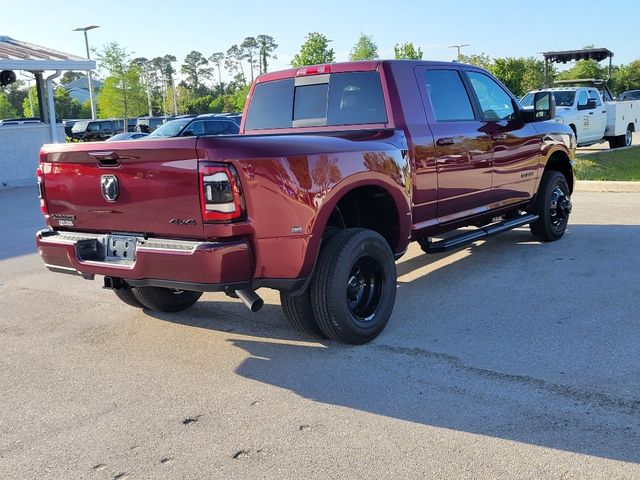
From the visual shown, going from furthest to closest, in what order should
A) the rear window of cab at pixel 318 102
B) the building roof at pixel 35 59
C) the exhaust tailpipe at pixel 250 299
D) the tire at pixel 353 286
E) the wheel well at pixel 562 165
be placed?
1. the building roof at pixel 35 59
2. the wheel well at pixel 562 165
3. the rear window of cab at pixel 318 102
4. the tire at pixel 353 286
5. the exhaust tailpipe at pixel 250 299

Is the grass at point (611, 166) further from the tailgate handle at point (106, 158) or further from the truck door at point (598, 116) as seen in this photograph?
the tailgate handle at point (106, 158)

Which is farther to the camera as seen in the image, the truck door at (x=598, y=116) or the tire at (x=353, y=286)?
the truck door at (x=598, y=116)

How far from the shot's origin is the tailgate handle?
4113 millimetres

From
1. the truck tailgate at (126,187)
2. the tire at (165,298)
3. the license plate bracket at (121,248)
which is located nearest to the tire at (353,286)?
the truck tailgate at (126,187)

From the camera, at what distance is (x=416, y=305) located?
5566 millimetres

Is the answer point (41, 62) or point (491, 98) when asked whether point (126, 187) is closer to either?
point (491, 98)

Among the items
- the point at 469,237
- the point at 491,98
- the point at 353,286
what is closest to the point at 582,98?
the point at 491,98

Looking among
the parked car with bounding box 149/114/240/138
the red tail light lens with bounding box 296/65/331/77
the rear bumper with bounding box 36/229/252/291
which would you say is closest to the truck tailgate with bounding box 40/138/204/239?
the rear bumper with bounding box 36/229/252/291

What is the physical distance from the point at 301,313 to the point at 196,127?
16.2 m

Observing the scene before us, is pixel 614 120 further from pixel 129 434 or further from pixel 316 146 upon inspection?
pixel 129 434

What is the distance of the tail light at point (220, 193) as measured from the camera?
3756 millimetres

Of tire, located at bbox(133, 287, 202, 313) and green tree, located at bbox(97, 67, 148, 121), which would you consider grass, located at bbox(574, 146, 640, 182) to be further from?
green tree, located at bbox(97, 67, 148, 121)

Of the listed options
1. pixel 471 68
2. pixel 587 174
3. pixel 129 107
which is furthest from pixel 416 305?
pixel 129 107

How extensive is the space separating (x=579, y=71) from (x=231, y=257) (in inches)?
2144
